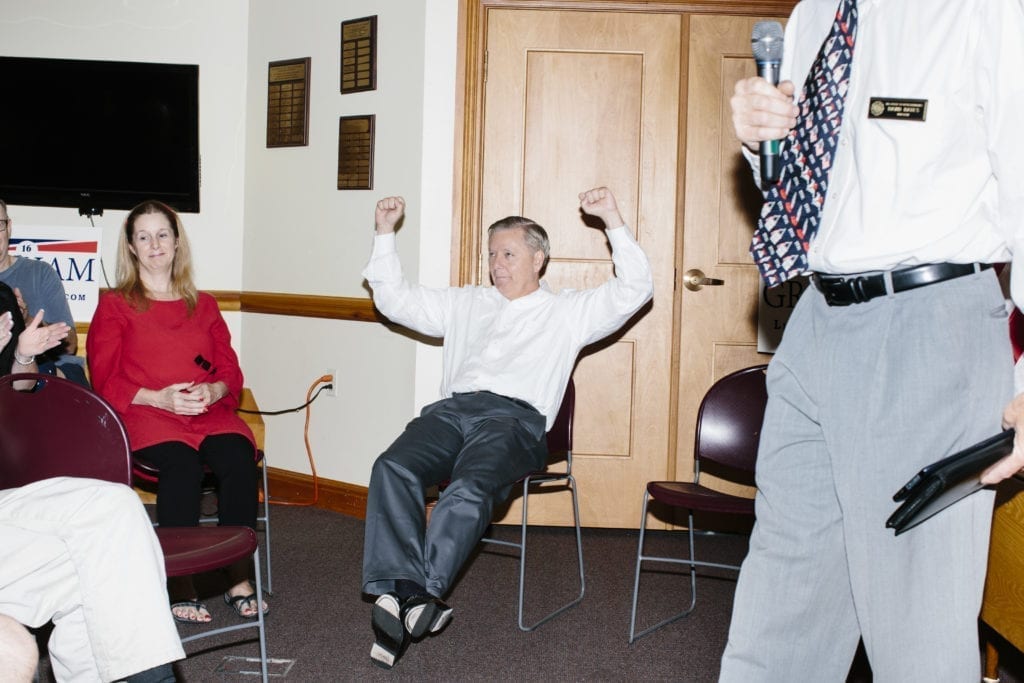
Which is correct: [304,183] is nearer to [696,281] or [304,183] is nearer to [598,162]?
[598,162]

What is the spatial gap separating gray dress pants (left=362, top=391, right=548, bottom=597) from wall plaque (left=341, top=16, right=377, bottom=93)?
1811mm

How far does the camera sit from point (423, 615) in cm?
288

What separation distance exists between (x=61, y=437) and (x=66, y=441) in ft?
0.05

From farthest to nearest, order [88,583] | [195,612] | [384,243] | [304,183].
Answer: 1. [304,183]
2. [384,243]
3. [195,612]
4. [88,583]

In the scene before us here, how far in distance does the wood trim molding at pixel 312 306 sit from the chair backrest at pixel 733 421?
A: 1.70m

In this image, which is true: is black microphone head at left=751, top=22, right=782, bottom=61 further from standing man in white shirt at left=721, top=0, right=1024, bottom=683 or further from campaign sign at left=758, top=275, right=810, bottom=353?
campaign sign at left=758, top=275, right=810, bottom=353

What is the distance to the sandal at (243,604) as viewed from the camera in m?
3.19

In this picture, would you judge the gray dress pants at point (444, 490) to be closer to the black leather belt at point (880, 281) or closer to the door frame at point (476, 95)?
the door frame at point (476, 95)

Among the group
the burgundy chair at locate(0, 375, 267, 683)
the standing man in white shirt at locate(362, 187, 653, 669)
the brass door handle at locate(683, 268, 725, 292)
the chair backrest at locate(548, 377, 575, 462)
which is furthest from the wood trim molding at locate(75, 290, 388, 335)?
the burgundy chair at locate(0, 375, 267, 683)

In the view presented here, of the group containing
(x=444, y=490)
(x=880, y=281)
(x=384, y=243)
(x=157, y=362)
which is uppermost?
(x=384, y=243)

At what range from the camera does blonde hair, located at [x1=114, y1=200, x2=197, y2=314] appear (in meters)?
3.49

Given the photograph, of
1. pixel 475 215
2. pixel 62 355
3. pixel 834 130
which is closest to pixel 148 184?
pixel 62 355

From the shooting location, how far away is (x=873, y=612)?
150 cm

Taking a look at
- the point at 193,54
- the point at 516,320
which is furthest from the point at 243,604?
the point at 193,54
